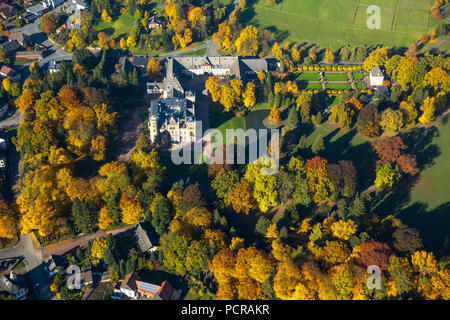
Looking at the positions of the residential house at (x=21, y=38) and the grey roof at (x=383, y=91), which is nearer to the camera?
the grey roof at (x=383, y=91)

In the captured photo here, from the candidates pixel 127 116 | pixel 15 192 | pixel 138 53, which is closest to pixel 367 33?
pixel 138 53

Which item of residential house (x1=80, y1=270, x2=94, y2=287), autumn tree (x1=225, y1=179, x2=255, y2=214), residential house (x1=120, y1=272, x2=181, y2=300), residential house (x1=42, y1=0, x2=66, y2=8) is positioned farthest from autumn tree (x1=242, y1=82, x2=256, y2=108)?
residential house (x1=42, y1=0, x2=66, y2=8)

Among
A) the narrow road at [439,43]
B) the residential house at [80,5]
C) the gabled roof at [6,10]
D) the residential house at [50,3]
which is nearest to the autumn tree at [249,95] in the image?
the narrow road at [439,43]

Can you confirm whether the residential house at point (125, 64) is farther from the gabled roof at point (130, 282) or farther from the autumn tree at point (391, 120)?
the autumn tree at point (391, 120)

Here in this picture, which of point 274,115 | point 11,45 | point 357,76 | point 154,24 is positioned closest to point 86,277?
point 274,115

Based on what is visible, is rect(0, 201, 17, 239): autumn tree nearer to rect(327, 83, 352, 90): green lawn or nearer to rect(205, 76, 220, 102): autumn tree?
rect(205, 76, 220, 102): autumn tree
